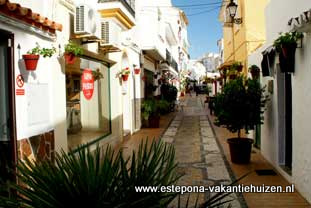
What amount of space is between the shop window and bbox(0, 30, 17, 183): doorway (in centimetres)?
267

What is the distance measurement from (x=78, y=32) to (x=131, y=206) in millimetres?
5271

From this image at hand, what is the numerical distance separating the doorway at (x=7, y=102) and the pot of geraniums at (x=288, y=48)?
162 inches

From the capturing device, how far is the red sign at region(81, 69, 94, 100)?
27.0 feet

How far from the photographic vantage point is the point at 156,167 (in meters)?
2.45

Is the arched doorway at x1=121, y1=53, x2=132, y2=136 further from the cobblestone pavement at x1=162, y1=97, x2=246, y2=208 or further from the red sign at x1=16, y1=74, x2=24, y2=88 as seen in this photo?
the red sign at x1=16, y1=74, x2=24, y2=88

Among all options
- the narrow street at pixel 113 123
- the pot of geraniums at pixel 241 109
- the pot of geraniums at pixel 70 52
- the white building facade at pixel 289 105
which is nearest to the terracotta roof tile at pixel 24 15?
the narrow street at pixel 113 123

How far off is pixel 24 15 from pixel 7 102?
48.4 inches

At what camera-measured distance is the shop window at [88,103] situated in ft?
27.0

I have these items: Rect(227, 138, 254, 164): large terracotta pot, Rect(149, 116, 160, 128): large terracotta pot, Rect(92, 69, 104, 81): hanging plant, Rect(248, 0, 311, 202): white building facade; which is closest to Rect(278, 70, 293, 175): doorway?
Rect(248, 0, 311, 202): white building facade

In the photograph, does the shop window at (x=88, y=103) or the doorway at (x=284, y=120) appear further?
the shop window at (x=88, y=103)

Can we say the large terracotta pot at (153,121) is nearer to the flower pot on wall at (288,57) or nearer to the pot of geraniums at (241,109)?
the pot of geraniums at (241,109)

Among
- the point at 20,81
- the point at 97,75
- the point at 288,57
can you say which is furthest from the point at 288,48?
the point at 97,75

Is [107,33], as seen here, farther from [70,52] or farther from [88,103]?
[70,52]

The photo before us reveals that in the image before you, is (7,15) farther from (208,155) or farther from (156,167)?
(208,155)
